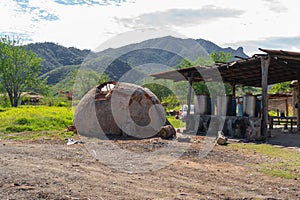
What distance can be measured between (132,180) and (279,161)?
3865mm

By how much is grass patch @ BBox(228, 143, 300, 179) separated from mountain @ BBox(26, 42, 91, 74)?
335 ft

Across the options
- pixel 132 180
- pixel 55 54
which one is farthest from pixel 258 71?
pixel 55 54

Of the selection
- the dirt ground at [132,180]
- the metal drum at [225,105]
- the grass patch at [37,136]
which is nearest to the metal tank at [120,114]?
the grass patch at [37,136]

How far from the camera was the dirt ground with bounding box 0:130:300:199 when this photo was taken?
441cm

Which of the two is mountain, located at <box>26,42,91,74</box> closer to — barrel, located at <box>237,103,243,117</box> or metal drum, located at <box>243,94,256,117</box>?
barrel, located at <box>237,103,243,117</box>

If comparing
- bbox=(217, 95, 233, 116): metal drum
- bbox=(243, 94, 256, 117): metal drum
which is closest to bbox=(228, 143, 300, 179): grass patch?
bbox=(243, 94, 256, 117): metal drum

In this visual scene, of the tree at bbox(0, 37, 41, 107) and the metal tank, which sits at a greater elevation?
the tree at bbox(0, 37, 41, 107)

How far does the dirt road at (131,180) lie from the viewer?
4.41 meters

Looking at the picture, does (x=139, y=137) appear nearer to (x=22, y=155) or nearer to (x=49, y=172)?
(x=22, y=155)

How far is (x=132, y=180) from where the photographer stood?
5.25 m

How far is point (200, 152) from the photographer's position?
27.3 ft

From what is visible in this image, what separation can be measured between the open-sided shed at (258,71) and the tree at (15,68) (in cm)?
2463

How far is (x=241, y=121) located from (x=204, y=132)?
2030mm

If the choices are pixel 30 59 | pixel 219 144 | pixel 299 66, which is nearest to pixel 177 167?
pixel 219 144
